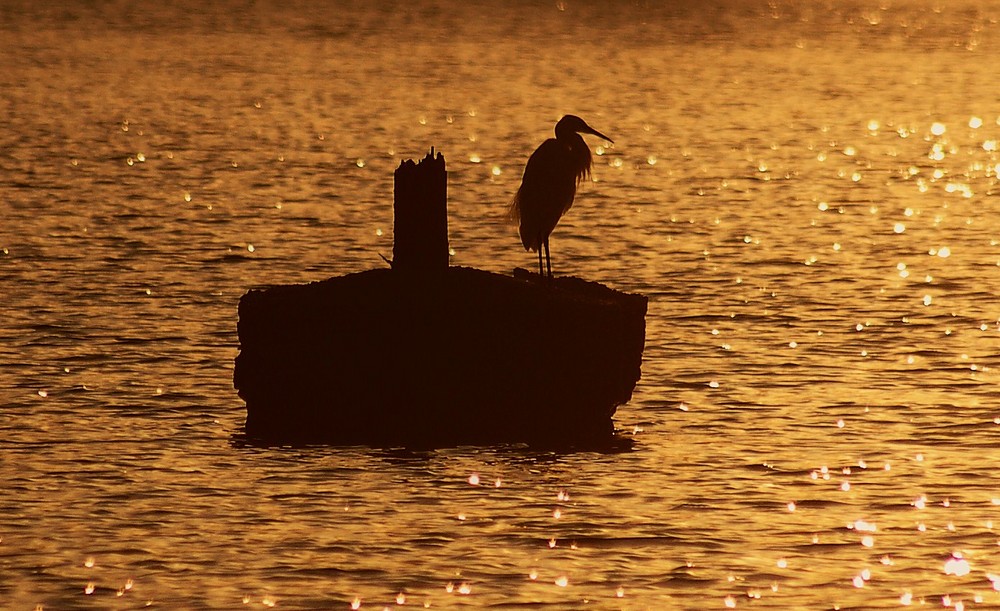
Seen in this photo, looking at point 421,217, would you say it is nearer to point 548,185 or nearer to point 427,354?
point 427,354

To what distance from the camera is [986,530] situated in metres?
17.9

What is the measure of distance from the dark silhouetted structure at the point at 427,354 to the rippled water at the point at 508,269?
17.2 inches

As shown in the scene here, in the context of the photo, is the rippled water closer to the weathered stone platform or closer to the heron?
the weathered stone platform

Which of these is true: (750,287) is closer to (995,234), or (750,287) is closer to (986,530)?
(995,234)

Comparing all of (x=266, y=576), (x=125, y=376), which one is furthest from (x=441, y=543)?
(x=125, y=376)

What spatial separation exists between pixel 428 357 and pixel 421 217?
122 centimetres

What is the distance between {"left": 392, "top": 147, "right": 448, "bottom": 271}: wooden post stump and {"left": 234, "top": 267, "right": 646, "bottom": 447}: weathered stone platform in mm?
186

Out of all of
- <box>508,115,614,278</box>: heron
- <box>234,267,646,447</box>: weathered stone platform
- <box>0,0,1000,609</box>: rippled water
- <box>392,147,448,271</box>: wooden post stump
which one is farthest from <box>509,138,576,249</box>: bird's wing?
<box>392,147,448,271</box>: wooden post stump

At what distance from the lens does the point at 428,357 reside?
18984 mm

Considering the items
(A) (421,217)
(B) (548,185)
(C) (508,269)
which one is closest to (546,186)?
(B) (548,185)

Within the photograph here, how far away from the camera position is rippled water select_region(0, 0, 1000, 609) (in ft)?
56.0

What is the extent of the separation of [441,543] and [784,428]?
17.7 feet

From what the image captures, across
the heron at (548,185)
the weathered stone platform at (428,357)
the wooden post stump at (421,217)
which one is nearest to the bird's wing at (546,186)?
the heron at (548,185)

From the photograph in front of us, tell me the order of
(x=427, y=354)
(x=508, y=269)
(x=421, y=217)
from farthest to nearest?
(x=508, y=269)
(x=421, y=217)
(x=427, y=354)
